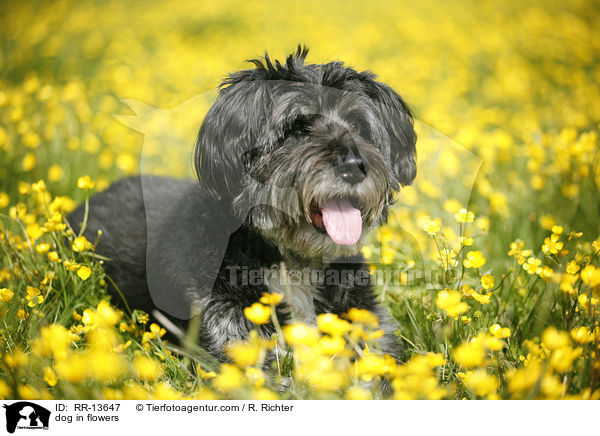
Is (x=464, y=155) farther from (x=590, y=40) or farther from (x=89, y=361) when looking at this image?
(x=89, y=361)

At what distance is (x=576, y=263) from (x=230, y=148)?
1905 millimetres

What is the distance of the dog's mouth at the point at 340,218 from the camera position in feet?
8.06

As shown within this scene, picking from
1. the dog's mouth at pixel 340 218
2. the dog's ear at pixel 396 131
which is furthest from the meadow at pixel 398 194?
the dog's mouth at pixel 340 218

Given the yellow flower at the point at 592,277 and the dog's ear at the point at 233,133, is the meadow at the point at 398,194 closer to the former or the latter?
the yellow flower at the point at 592,277

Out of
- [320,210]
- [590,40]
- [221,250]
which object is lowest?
[221,250]

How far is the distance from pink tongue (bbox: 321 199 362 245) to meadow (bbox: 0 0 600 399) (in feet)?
1.24

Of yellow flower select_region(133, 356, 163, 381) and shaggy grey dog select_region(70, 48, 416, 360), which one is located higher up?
shaggy grey dog select_region(70, 48, 416, 360)

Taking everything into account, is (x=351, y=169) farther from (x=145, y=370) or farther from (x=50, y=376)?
(x=50, y=376)

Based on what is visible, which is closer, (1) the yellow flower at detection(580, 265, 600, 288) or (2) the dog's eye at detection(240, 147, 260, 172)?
(1) the yellow flower at detection(580, 265, 600, 288)
